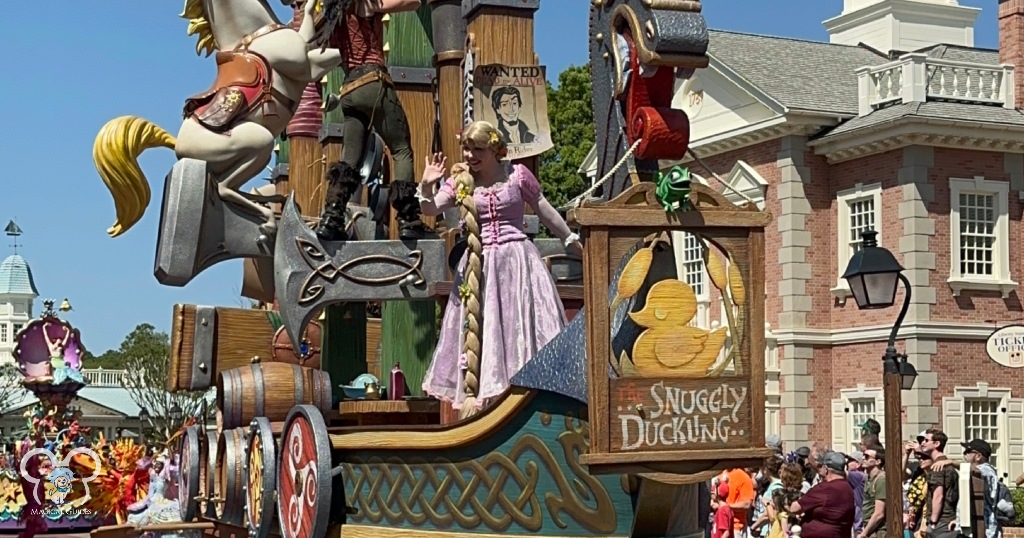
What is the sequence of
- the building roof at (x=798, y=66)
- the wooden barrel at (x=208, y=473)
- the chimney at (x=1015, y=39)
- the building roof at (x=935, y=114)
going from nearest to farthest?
the wooden barrel at (x=208, y=473) < the building roof at (x=935, y=114) < the chimney at (x=1015, y=39) < the building roof at (x=798, y=66)

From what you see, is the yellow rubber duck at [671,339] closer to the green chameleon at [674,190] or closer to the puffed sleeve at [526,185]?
the green chameleon at [674,190]

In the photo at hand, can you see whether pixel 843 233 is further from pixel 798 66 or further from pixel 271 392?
pixel 271 392

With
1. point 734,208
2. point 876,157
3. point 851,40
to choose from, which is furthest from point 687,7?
point 851,40

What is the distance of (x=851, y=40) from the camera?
34531mm

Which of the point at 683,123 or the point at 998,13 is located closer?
the point at 683,123

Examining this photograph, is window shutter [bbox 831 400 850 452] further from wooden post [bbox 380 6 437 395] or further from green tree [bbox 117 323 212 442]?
green tree [bbox 117 323 212 442]

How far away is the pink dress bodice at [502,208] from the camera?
6371mm

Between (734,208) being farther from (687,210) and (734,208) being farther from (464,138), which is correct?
(464,138)

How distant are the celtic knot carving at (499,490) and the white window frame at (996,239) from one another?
22.6m

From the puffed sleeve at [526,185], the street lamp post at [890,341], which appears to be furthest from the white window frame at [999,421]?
the puffed sleeve at [526,185]

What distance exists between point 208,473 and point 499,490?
3038 millimetres

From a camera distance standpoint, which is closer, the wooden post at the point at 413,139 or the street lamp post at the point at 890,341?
the street lamp post at the point at 890,341

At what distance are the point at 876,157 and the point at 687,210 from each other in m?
23.4

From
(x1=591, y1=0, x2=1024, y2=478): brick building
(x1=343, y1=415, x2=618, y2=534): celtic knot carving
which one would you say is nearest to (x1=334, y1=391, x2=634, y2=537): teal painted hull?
(x1=343, y1=415, x2=618, y2=534): celtic knot carving
